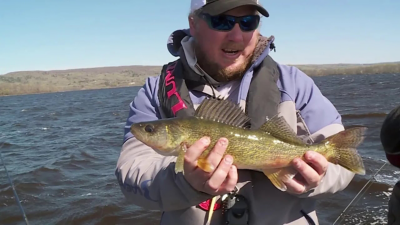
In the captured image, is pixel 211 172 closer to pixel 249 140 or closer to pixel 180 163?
pixel 180 163

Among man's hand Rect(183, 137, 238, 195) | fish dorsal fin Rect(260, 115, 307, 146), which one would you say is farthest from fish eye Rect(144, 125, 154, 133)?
fish dorsal fin Rect(260, 115, 307, 146)

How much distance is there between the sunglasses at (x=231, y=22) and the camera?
3406 mm

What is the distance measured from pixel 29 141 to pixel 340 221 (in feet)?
51.4

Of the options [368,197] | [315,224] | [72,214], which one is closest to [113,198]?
[72,214]

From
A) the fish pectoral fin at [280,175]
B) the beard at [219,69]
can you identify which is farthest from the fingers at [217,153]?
the beard at [219,69]

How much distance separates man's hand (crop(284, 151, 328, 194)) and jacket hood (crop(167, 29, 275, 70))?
115 cm

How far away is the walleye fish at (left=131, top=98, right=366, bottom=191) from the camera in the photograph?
9.42 ft

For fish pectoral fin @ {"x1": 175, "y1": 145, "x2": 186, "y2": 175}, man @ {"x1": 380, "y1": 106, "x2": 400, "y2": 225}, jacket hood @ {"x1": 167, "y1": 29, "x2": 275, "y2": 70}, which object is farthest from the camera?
jacket hood @ {"x1": 167, "y1": 29, "x2": 275, "y2": 70}

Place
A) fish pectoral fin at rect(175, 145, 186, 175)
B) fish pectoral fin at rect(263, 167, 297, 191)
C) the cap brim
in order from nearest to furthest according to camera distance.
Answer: fish pectoral fin at rect(175, 145, 186, 175), fish pectoral fin at rect(263, 167, 297, 191), the cap brim

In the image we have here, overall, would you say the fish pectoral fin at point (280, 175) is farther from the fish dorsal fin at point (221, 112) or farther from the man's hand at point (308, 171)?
the fish dorsal fin at point (221, 112)

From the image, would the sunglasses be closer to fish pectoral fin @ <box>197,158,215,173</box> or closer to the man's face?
the man's face

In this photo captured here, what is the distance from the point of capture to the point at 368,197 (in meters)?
8.62

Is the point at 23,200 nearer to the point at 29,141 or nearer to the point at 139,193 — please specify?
the point at 139,193

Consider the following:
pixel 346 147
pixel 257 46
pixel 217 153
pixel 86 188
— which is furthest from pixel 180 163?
pixel 86 188
